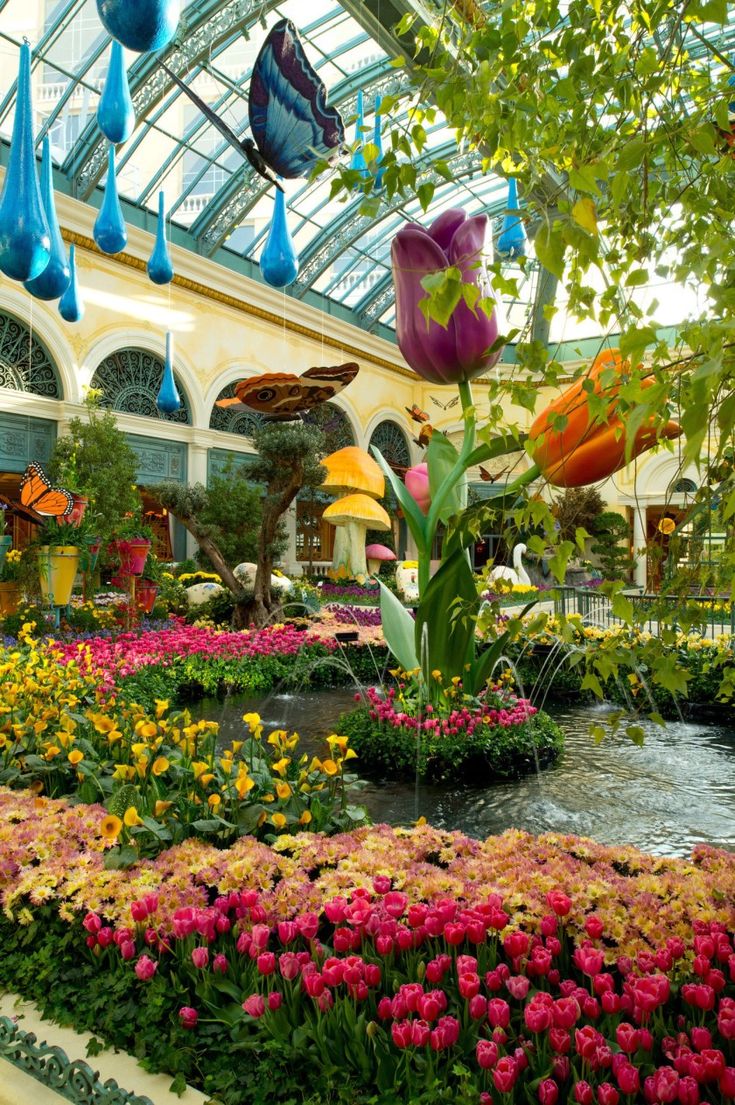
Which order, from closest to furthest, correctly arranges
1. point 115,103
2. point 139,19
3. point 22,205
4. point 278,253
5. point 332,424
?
point 139,19
point 22,205
point 115,103
point 278,253
point 332,424

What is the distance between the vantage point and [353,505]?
1705 cm

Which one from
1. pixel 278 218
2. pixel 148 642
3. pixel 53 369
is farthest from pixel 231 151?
pixel 148 642

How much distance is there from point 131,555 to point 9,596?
153 centimetres

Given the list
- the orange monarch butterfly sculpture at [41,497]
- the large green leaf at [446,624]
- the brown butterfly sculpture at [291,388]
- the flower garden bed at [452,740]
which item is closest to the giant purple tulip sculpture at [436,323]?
the large green leaf at [446,624]

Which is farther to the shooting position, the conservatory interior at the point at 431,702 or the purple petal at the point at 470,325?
the purple petal at the point at 470,325

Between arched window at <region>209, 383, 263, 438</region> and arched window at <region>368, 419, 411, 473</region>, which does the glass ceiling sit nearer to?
arched window at <region>209, 383, 263, 438</region>

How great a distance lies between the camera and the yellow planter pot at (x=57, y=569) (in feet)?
27.8

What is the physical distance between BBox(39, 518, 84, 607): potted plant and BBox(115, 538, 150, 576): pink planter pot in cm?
123

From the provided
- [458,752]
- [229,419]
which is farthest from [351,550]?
[458,752]

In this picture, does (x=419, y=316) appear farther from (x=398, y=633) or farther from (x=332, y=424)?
(x=332, y=424)

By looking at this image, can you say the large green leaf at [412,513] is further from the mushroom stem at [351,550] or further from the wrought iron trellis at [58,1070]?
the mushroom stem at [351,550]

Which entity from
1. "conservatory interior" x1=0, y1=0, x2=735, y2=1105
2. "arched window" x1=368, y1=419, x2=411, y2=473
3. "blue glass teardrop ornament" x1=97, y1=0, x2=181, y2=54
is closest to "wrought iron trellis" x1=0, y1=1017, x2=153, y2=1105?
"conservatory interior" x1=0, y1=0, x2=735, y2=1105

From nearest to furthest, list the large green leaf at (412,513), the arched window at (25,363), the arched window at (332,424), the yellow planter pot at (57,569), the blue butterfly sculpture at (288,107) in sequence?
the large green leaf at (412,513), the blue butterfly sculpture at (288,107), the yellow planter pot at (57,569), the arched window at (25,363), the arched window at (332,424)

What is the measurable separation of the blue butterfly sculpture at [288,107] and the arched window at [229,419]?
39.3 feet
